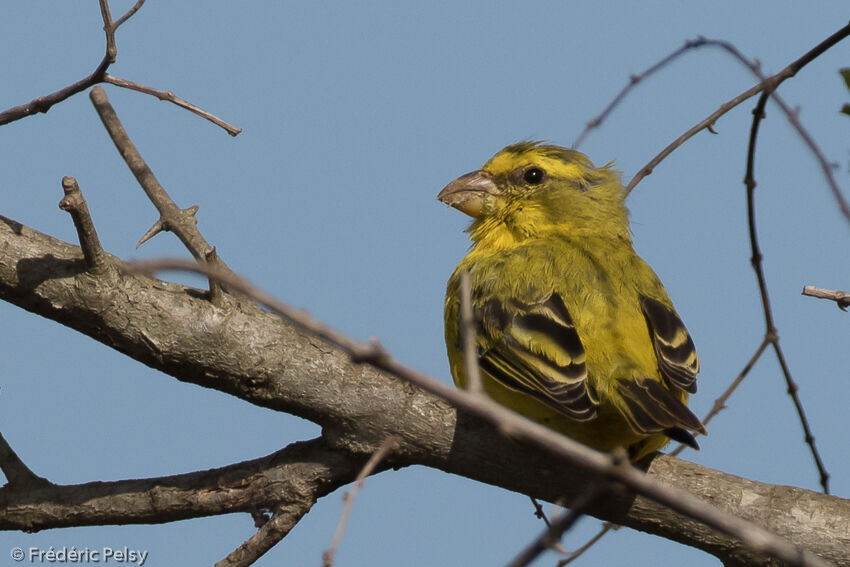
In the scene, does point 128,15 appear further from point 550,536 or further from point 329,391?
point 550,536

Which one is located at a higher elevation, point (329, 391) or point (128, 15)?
point (128, 15)

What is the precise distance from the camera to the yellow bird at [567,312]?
4.22 meters

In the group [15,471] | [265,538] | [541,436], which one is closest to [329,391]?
[265,538]

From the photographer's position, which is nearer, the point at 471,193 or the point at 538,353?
the point at 538,353

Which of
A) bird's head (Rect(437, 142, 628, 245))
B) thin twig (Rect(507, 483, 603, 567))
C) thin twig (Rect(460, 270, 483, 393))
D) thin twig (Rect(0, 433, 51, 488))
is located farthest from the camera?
bird's head (Rect(437, 142, 628, 245))

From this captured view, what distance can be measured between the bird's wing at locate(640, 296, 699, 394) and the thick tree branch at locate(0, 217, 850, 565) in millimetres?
386

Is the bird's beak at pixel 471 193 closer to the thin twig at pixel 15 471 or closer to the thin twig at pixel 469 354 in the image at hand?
the thin twig at pixel 15 471

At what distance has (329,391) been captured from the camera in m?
4.09

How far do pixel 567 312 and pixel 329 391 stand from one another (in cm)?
127

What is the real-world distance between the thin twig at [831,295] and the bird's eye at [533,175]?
2596mm

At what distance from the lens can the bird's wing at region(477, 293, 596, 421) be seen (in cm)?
416

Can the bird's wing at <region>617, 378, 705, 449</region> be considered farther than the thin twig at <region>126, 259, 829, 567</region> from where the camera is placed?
Yes

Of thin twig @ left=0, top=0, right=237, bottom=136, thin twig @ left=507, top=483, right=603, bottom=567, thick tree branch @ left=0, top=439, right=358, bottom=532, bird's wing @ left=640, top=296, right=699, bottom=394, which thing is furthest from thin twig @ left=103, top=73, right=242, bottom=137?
thin twig @ left=507, top=483, right=603, bottom=567

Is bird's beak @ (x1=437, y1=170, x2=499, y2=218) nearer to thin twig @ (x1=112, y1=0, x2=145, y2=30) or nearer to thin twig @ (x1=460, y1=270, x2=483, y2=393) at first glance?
thin twig @ (x1=112, y1=0, x2=145, y2=30)
